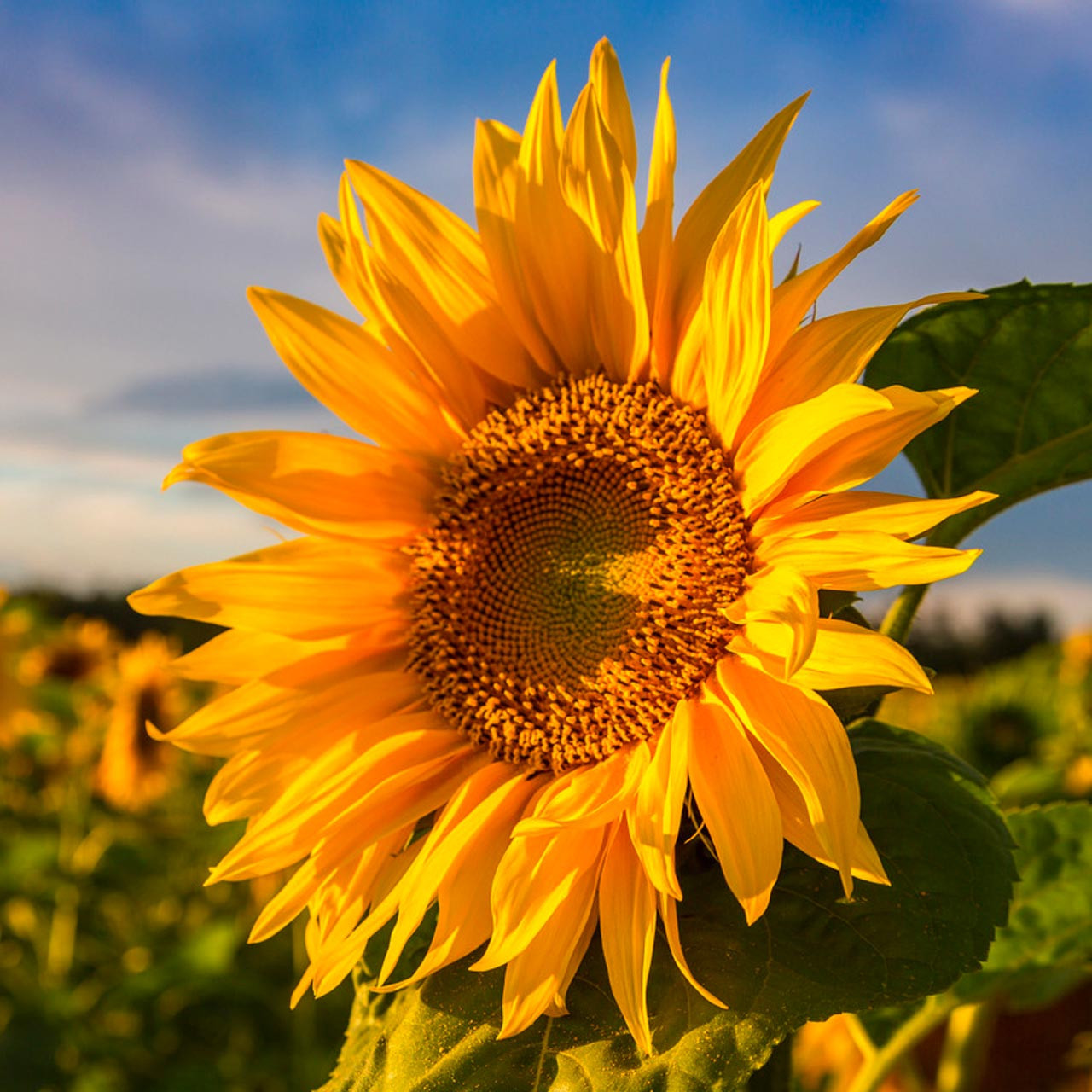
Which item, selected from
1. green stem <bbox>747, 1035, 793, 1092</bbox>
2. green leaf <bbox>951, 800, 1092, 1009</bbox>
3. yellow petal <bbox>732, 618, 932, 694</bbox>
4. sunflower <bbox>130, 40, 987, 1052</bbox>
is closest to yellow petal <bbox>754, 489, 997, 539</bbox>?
sunflower <bbox>130, 40, 987, 1052</bbox>

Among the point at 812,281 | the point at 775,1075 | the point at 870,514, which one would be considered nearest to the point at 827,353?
the point at 812,281

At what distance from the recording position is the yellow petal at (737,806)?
125 centimetres

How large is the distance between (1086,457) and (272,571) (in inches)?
46.5

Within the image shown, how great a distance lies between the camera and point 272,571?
1.64 metres

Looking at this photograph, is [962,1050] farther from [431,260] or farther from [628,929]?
[431,260]

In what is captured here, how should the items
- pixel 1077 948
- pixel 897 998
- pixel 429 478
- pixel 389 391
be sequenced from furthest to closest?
pixel 1077 948, pixel 429 478, pixel 389 391, pixel 897 998

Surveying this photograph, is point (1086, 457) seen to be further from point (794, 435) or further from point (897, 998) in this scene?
point (897, 998)

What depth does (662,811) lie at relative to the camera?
4.20 ft

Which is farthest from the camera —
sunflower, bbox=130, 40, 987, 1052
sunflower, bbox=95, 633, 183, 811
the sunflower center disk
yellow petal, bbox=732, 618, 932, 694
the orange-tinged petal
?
sunflower, bbox=95, 633, 183, 811

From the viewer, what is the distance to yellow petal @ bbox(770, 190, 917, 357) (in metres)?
1.33

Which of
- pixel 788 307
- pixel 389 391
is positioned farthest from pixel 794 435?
pixel 389 391

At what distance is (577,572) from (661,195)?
55 cm

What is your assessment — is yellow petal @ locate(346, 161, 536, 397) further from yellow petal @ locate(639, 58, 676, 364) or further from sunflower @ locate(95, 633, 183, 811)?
sunflower @ locate(95, 633, 183, 811)

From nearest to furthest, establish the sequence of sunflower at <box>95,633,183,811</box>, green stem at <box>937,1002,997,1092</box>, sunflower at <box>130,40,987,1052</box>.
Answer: sunflower at <box>130,40,987,1052</box> < green stem at <box>937,1002,997,1092</box> < sunflower at <box>95,633,183,811</box>
